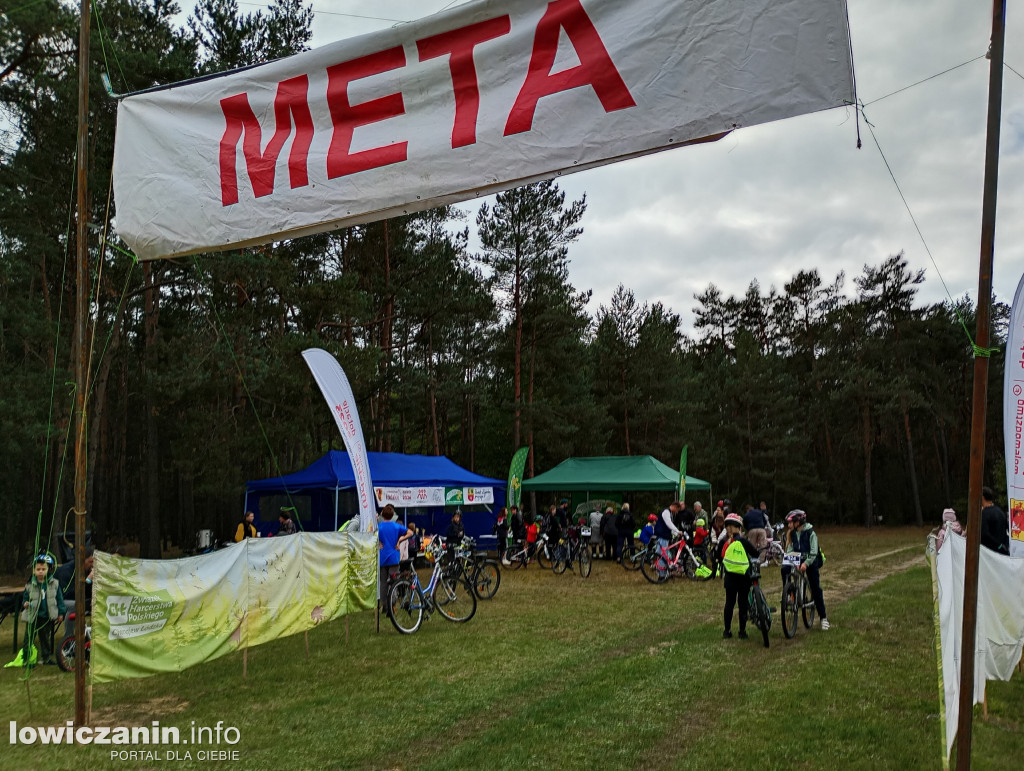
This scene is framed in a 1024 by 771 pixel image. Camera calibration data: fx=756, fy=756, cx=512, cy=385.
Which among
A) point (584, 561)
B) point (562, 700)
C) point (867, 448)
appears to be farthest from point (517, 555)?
point (867, 448)

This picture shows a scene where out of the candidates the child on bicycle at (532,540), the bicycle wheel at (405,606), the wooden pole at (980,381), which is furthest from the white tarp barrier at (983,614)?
the child on bicycle at (532,540)

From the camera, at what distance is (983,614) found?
17.2 ft

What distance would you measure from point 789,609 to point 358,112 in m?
8.12

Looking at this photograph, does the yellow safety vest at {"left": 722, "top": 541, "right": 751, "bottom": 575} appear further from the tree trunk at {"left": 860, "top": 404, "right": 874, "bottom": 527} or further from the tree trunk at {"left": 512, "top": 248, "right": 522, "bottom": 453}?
the tree trunk at {"left": 860, "top": 404, "right": 874, "bottom": 527}

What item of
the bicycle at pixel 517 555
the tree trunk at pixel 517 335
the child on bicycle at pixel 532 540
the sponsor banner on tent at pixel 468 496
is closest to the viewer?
the bicycle at pixel 517 555

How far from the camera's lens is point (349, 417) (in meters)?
10.3

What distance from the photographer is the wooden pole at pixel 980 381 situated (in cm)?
333

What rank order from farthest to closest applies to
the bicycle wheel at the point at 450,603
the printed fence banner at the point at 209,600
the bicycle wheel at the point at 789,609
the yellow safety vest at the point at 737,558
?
the bicycle wheel at the point at 450,603, the bicycle wheel at the point at 789,609, the yellow safety vest at the point at 737,558, the printed fence banner at the point at 209,600

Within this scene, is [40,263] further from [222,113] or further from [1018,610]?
[1018,610]

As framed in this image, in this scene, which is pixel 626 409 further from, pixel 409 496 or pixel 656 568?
pixel 656 568

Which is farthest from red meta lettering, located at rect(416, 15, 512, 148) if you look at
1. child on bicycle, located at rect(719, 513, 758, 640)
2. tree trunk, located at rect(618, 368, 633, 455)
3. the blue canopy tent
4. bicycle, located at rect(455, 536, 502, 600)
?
tree trunk, located at rect(618, 368, 633, 455)

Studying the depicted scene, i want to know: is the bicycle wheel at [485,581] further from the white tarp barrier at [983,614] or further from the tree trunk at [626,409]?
the tree trunk at [626,409]

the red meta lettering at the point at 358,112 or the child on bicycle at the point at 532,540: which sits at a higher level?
the red meta lettering at the point at 358,112

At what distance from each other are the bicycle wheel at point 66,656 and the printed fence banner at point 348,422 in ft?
11.5
